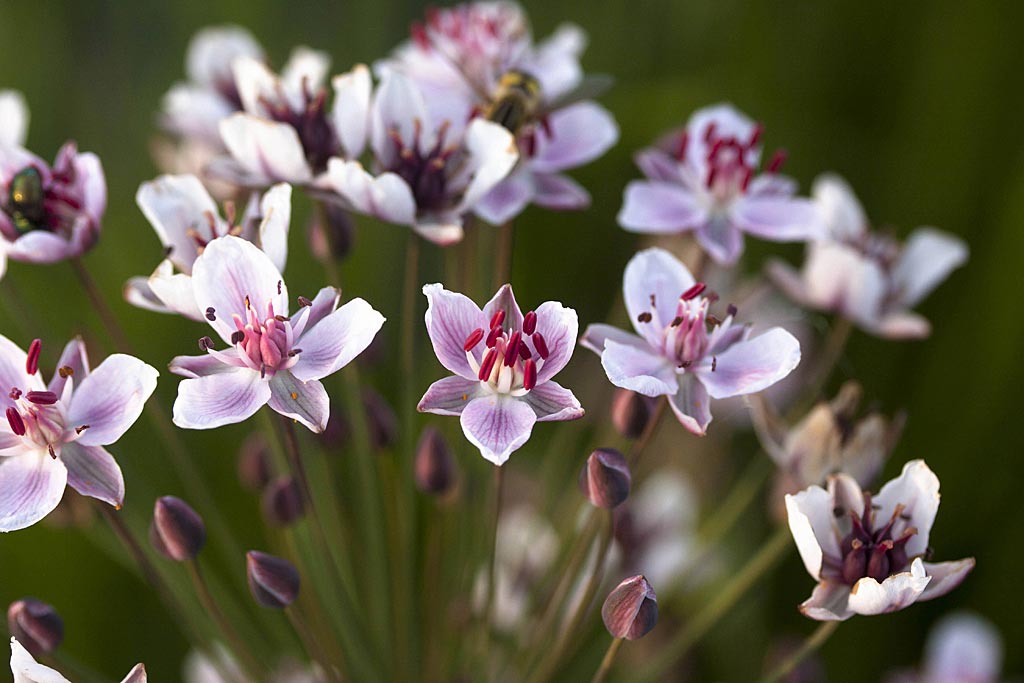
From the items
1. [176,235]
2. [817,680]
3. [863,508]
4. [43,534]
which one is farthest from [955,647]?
[43,534]

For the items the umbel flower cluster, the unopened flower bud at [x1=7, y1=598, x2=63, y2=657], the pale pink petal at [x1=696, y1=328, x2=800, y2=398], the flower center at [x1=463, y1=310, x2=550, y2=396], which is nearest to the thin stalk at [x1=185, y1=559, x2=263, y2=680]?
the umbel flower cluster

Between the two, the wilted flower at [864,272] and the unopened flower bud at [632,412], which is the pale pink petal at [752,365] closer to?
the unopened flower bud at [632,412]

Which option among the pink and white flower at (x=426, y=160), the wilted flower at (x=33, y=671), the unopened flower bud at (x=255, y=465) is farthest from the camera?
the unopened flower bud at (x=255, y=465)

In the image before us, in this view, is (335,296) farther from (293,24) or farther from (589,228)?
(293,24)

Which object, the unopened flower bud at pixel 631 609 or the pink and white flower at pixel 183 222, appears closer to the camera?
the unopened flower bud at pixel 631 609

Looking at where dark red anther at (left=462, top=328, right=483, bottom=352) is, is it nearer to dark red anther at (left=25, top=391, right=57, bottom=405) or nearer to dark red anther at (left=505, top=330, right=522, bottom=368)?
dark red anther at (left=505, top=330, right=522, bottom=368)

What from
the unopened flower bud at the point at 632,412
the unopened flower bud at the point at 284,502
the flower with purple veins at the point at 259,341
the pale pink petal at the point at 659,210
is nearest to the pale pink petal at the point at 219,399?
the flower with purple veins at the point at 259,341
